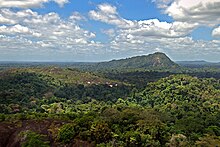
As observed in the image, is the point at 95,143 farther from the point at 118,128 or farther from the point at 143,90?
the point at 143,90

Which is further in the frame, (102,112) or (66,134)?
(102,112)

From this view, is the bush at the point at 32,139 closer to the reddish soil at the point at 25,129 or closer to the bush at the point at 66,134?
the reddish soil at the point at 25,129

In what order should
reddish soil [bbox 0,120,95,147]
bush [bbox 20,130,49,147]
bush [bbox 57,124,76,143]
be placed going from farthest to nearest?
reddish soil [bbox 0,120,95,147], bush [bbox 57,124,76,143], bush [bbox 20,130,49,147]

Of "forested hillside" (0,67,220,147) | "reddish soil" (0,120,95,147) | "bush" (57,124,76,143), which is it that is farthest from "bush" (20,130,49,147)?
"bush" (57,124,76,143)

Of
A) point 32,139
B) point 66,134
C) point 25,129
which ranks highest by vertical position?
point 66,134

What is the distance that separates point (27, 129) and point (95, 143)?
516 inches

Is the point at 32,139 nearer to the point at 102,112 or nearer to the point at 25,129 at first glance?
the point at 25,129

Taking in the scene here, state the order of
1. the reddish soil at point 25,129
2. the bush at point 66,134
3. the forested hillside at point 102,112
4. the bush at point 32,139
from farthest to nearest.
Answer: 1. the reddish soil at point 25,129
2. the forested hillside at point 102,112
3. the bush at point 66,134
4. the bush at point 32,139

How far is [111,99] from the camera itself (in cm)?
13812

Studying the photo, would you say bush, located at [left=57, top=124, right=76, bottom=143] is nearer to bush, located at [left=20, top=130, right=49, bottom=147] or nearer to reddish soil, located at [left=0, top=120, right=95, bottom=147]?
reddish soil, located at [left=0, top=120, right=95, bottom=147]

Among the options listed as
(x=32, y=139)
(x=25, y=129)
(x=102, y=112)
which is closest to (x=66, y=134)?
(x=32, y=139)

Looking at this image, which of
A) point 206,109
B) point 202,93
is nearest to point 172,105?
point 206,109

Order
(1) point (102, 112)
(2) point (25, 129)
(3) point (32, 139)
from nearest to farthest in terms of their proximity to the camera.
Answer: (3) point (32, 139) → (2) point (25, 129) → (1) point (102, 112)

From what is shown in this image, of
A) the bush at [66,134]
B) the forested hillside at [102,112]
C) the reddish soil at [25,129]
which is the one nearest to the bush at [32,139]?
the forested hillside at [102,112]
